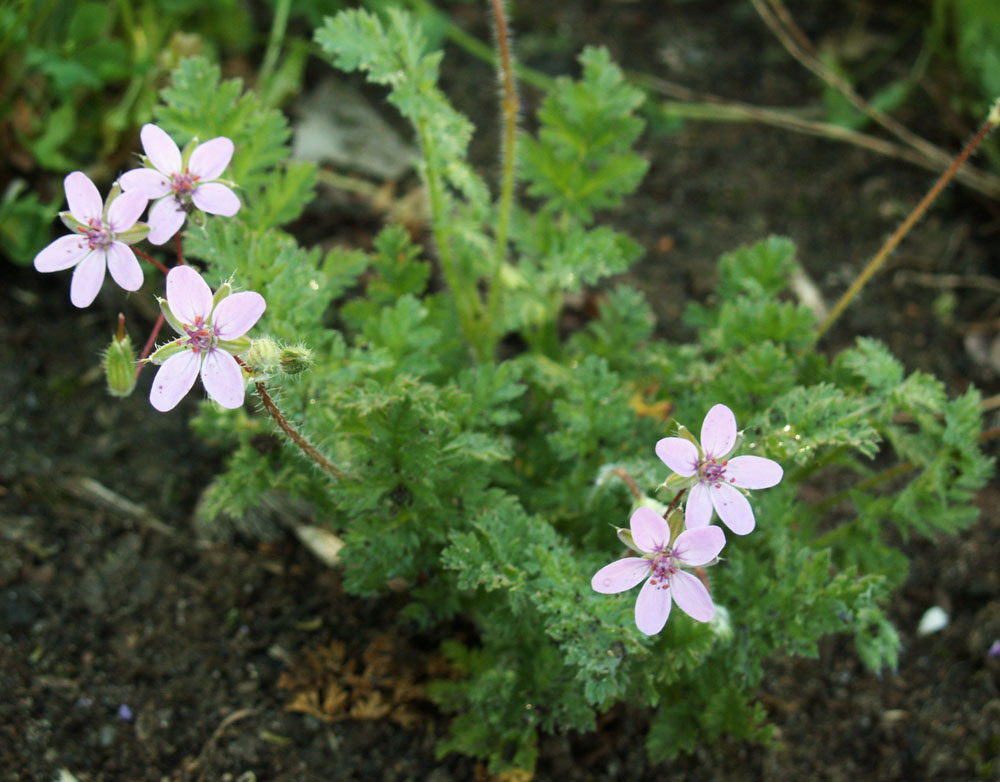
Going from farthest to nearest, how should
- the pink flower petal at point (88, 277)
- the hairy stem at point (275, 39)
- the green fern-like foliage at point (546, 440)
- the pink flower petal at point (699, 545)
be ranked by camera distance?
Answer: the hairy stem at point (275, 39) → the green fern-like foliage at point (546, 440) → the pink flower petal at point (88, 277) → the pink flower petal at point (699, 545)

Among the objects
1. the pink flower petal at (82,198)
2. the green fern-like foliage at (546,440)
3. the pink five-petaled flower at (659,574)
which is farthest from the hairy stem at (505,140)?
the pink five-petaled flower at (659,574)

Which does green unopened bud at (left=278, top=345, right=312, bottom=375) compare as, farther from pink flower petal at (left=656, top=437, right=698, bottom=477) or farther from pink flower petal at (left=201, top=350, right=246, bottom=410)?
pink flower petal at (left=656, top=437, right=698, bottom=477)

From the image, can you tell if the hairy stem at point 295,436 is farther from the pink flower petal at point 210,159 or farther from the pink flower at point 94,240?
the pink flower petal at point 210,159

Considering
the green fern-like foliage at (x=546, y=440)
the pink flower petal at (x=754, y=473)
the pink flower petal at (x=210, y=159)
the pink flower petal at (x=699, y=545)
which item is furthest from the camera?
the green fern-like foliage at (x=546, y=440)

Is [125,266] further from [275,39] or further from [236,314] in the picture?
[275,39]

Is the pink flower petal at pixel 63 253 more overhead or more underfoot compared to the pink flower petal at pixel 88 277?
more overhead

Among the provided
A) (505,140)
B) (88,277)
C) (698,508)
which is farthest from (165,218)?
(698,508)
